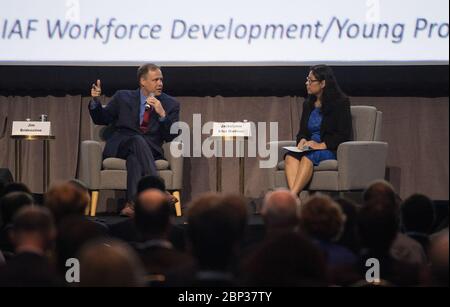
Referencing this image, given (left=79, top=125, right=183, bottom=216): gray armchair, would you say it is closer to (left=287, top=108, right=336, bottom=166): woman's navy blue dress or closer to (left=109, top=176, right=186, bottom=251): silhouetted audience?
(left=287, top=108, right=336, bottom=166): woman's navy blue dress

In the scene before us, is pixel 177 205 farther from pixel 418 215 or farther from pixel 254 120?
pixel 418 215

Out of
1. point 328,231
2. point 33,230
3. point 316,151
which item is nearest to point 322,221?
point 328,231

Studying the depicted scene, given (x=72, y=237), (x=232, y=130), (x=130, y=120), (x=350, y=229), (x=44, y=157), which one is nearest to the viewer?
(x=72, y=237)

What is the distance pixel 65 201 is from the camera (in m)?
3.12

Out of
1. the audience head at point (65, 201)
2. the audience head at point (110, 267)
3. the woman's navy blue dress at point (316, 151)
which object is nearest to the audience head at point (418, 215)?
the audience head at point (65, 201)

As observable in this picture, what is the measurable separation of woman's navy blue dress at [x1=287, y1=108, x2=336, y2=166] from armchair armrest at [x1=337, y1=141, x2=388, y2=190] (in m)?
0.13

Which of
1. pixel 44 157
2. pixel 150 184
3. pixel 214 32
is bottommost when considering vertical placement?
pixel 150 184

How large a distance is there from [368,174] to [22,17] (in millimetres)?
3062

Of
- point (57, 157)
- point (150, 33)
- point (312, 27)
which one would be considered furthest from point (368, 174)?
point (57, 157)

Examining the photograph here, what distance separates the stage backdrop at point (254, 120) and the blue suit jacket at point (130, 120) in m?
0.96

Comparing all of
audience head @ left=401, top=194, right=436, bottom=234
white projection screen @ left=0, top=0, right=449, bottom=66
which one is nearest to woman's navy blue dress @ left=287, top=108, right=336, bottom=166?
white projection screen @ left=0, top=0, right=449, bottom=66

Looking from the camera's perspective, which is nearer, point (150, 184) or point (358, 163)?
point (150, 184)

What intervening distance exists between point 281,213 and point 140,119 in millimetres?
3336

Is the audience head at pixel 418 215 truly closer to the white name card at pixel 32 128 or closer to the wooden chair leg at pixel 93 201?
the wooden chair leg at pixel 93 201
